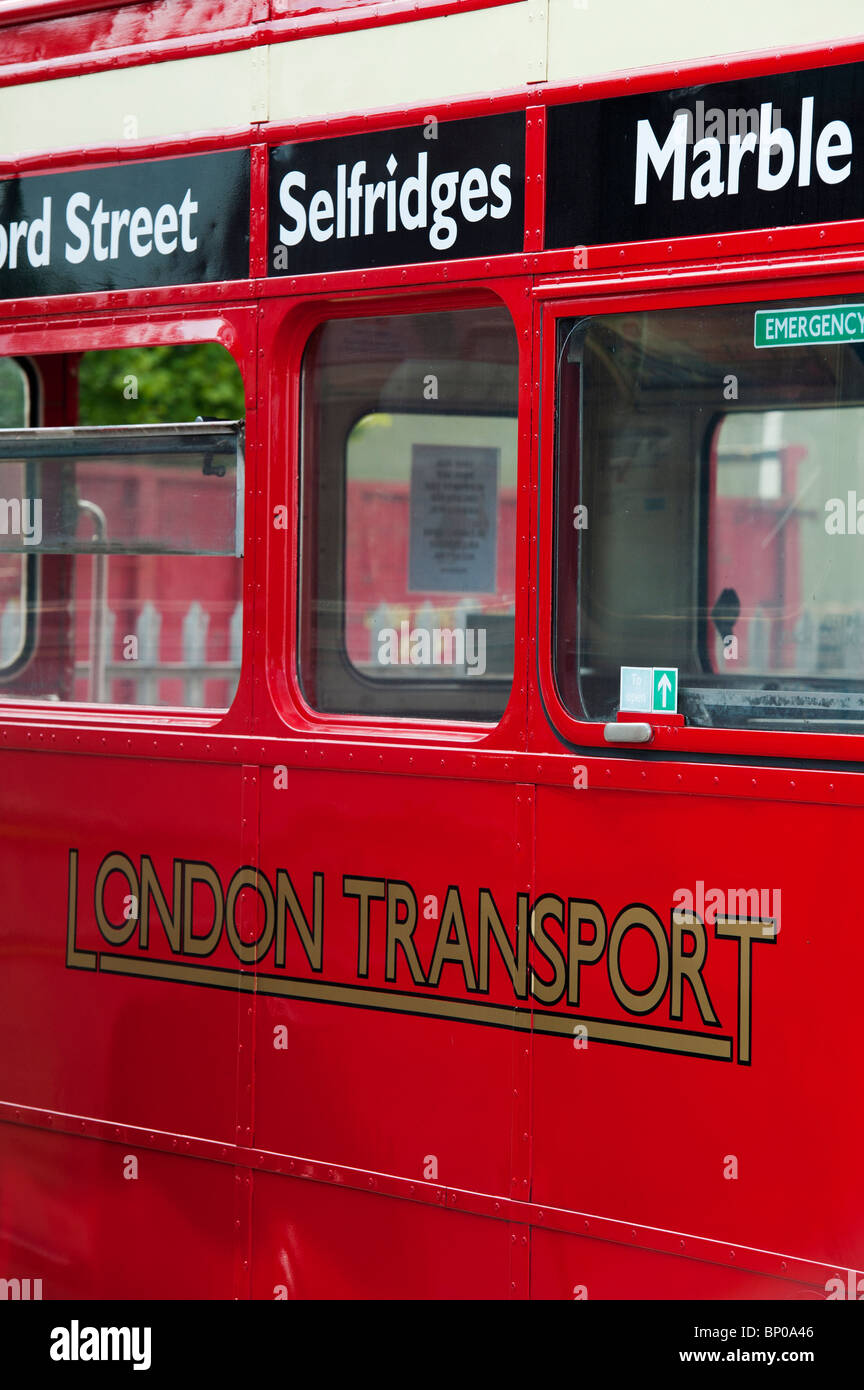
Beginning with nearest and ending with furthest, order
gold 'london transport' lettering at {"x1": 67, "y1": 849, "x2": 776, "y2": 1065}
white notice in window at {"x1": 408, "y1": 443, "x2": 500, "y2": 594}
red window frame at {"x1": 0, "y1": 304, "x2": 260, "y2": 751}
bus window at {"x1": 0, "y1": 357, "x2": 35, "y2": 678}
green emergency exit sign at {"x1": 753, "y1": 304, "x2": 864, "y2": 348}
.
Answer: green emergency exit sign at {"x1": 753, "y1": 304, "x2": 864, "y2": 348} → gold 'london transport' lettering at {"x1": 67, "y1": 849, "x2": 776, "y2": 1065} → red window frame at {"x1": 0, "y1": 304, "x2": 260, "y2": 751} → white notice in window at {"x1": 408, "y1": 443, "x2": 500, "y2": 594} → bus window at {"x1": 0, "y1": 357, "x2": 35, "y2": 678}

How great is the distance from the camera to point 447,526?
4.32m

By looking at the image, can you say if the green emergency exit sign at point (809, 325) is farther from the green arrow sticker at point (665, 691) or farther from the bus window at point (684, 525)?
the green arrow sticker at point (665, 691)

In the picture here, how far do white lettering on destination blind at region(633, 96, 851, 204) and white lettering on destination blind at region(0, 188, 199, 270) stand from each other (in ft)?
3.49

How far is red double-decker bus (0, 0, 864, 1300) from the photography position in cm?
275

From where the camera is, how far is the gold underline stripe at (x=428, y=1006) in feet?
9.32

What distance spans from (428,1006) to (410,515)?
5.07ft

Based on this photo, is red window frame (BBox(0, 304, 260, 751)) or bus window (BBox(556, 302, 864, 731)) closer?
bus window (BBox(556, 302, 864, 731))

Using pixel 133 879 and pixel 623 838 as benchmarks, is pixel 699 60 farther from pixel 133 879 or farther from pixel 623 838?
pixel 133 879

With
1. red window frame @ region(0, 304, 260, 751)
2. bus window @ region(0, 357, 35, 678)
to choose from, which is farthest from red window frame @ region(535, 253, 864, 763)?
bus window @ region(0, 357, 35, 678)

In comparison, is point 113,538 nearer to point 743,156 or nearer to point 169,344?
point 169,344

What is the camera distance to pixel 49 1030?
3.77 meters

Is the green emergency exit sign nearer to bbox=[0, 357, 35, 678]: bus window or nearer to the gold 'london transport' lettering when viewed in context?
the gold 'london transport' lettering
